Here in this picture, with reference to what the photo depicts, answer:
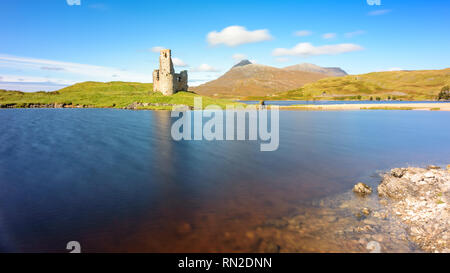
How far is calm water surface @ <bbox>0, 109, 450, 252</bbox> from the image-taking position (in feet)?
31.7

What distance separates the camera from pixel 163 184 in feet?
50.7

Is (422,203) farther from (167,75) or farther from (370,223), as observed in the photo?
(167,75)

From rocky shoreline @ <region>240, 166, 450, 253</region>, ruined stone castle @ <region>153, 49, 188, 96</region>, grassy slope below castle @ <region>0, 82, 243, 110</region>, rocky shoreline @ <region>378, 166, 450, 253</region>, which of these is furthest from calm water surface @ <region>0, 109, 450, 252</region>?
ruined stone castle @ <region>153, 49, 188, 96</region>

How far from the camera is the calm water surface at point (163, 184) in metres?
9.66

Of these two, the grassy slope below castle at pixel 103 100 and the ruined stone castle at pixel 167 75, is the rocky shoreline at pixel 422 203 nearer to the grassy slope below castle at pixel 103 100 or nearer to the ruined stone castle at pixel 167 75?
the grassy slope below castle at pixel 103 100

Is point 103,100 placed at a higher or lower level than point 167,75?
lower

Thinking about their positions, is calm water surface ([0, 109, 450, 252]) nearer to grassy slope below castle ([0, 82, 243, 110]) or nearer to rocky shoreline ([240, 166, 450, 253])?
rocky shoreline ([240, 166, 450, 253])

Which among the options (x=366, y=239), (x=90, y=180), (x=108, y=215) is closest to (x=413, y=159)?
(x=366, y=239)

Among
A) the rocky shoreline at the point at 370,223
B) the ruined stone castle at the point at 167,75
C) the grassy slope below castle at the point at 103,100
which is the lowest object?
the rocky shoreline at the point at 370,223

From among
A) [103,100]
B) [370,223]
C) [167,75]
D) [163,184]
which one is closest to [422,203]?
[370,223]

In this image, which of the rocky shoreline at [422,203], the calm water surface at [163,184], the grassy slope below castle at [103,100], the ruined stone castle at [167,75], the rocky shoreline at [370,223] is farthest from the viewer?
the ruined stone castle at [167,75]

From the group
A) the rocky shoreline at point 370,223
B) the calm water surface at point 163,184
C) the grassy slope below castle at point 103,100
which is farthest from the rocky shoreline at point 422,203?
the grassy slope below castle at point 103,100
